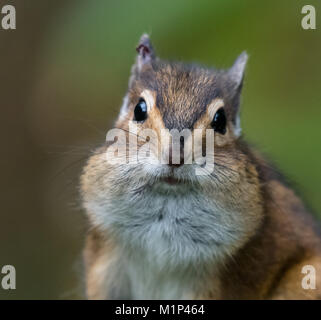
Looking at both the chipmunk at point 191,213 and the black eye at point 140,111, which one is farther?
the black eye at point 140,111

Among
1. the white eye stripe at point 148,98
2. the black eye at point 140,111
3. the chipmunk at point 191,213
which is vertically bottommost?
the chipmunk at point 191,213

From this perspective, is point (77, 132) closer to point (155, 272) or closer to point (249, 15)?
point (249, 15)

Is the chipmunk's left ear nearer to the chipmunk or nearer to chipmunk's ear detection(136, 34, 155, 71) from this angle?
the chipmunk

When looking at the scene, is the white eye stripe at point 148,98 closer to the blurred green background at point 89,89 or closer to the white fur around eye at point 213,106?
the white fur around eye at point 213,106

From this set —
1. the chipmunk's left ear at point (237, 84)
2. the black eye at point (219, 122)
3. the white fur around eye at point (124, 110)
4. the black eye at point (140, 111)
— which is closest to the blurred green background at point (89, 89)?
the white fur around eye at point (124, 110)

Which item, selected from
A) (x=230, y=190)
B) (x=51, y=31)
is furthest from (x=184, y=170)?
(x=51, y=31)

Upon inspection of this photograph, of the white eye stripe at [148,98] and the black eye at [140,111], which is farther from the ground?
the white eye stripe at [148,98]

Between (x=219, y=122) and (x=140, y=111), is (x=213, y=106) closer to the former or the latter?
(x=219, y=122)
